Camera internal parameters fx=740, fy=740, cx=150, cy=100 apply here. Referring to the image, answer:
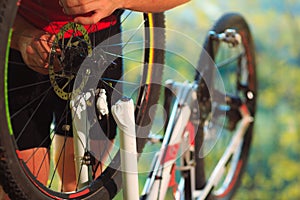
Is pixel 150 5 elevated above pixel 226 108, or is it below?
above

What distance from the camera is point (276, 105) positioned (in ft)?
9.42

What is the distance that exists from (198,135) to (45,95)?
565 millimetres

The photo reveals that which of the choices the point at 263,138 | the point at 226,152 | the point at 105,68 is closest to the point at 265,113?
the point at 263,138

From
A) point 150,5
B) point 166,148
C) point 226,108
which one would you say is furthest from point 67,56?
point 226,108

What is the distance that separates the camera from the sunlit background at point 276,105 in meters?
2.83

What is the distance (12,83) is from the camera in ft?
4.83

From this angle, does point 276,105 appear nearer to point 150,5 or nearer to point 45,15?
point 150,5

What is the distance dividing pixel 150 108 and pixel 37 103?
318 mm

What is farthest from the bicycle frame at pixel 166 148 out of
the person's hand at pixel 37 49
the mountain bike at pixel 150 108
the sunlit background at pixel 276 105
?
the sunlit background at pixel 276 105

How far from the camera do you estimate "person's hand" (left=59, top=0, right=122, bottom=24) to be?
1379 mm

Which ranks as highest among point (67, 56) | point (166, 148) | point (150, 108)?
point (67, 56)

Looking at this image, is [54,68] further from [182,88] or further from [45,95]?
[182,88]

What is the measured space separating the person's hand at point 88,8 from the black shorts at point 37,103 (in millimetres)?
102

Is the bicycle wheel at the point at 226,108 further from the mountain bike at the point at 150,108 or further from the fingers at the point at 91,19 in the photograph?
the fingers at the point at 91,19
